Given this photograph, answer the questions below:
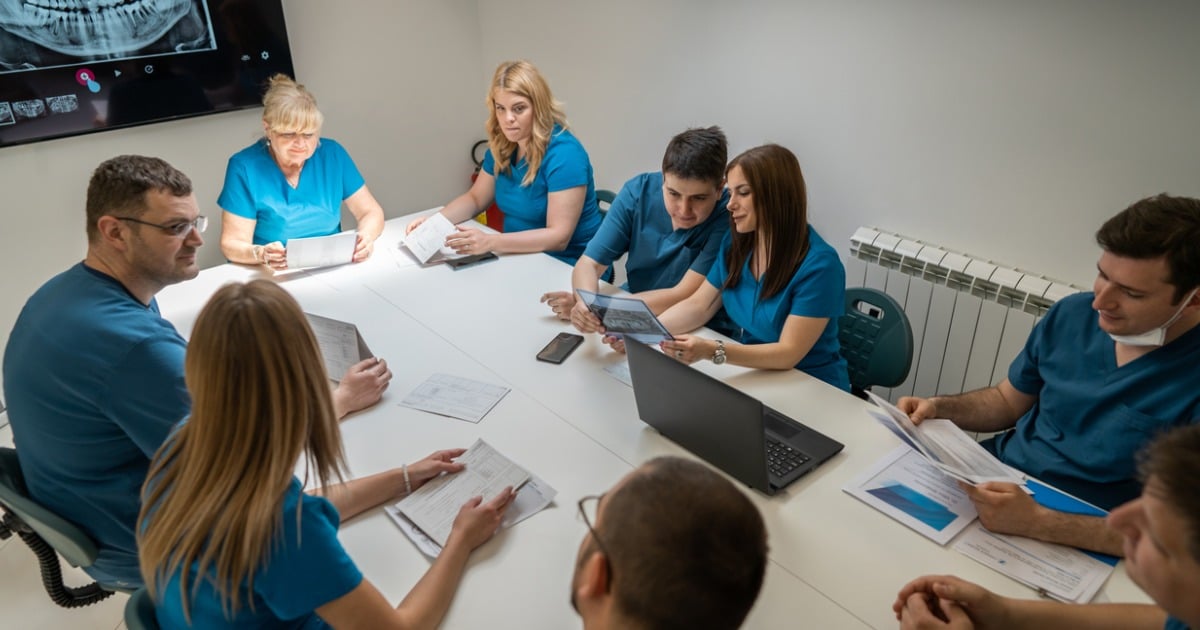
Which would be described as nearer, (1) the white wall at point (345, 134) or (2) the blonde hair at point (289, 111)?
(2) the blonde hair at point (289, 111)

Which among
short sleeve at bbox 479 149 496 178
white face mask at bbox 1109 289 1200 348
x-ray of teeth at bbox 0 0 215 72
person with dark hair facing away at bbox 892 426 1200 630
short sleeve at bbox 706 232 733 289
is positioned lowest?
short sleeve at bbox 706 232 733 289

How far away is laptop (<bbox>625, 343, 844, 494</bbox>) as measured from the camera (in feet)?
5.18

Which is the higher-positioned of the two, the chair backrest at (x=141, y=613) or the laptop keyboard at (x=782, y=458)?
the chair backrest at (x=141, y=613)

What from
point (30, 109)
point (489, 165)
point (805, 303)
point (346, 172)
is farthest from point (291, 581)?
point (30, 109)

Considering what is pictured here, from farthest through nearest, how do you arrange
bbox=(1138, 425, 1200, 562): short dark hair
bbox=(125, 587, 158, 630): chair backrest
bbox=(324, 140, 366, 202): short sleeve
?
bbox=(324, 140, 366, 202): short sleeve
bbox=(125, 587, 158, 630): chair backrest
bbox=(1138, 425, 1200, 562): short dark hair

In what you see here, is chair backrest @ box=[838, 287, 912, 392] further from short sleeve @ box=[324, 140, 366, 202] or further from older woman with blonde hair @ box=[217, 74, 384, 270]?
short sleeve @ box=[324, 140, 366, 202]

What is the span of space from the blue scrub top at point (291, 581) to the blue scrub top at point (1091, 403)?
1.64m

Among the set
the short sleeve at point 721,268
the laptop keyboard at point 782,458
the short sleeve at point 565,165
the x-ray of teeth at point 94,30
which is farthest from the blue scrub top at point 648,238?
the x-ray of teeth at point 94,30

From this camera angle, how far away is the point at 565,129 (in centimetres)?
325

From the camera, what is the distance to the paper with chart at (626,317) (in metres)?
2.06

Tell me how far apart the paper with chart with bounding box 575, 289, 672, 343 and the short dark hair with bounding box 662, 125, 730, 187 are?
0.54 metres

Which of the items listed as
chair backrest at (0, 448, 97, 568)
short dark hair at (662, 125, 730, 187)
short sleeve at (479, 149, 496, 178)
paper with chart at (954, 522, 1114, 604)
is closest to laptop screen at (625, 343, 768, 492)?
paper with chart at (954, 522, 1114, 604)

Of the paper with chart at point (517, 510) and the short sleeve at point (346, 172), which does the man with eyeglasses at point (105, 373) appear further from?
the short sleeve at point (346, 172)

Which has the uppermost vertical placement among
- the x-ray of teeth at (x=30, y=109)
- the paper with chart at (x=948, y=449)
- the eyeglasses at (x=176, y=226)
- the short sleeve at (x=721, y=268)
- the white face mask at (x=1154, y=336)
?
the x-ray of teeth at (x=30, y=109)
